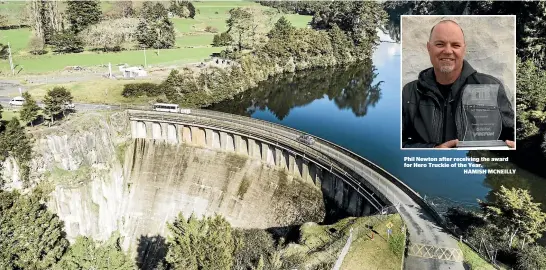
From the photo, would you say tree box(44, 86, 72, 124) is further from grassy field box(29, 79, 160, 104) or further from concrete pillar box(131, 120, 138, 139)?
grassy field box(29, 79, 160, 104)

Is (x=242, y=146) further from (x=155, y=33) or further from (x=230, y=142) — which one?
(x=155, y=33)

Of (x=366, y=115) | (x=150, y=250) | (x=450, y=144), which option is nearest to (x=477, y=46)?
(x=450, y=144)

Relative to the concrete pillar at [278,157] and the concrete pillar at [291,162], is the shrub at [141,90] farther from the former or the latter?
the concrete pillar at [291,162]

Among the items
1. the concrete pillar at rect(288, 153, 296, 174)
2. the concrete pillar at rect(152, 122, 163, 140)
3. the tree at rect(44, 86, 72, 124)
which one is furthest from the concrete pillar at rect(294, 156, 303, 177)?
the tree at rect(44, 86, 72, 124)

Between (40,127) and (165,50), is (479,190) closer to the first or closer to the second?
(40,127)

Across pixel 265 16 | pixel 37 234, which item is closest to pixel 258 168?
pixel 37 234
